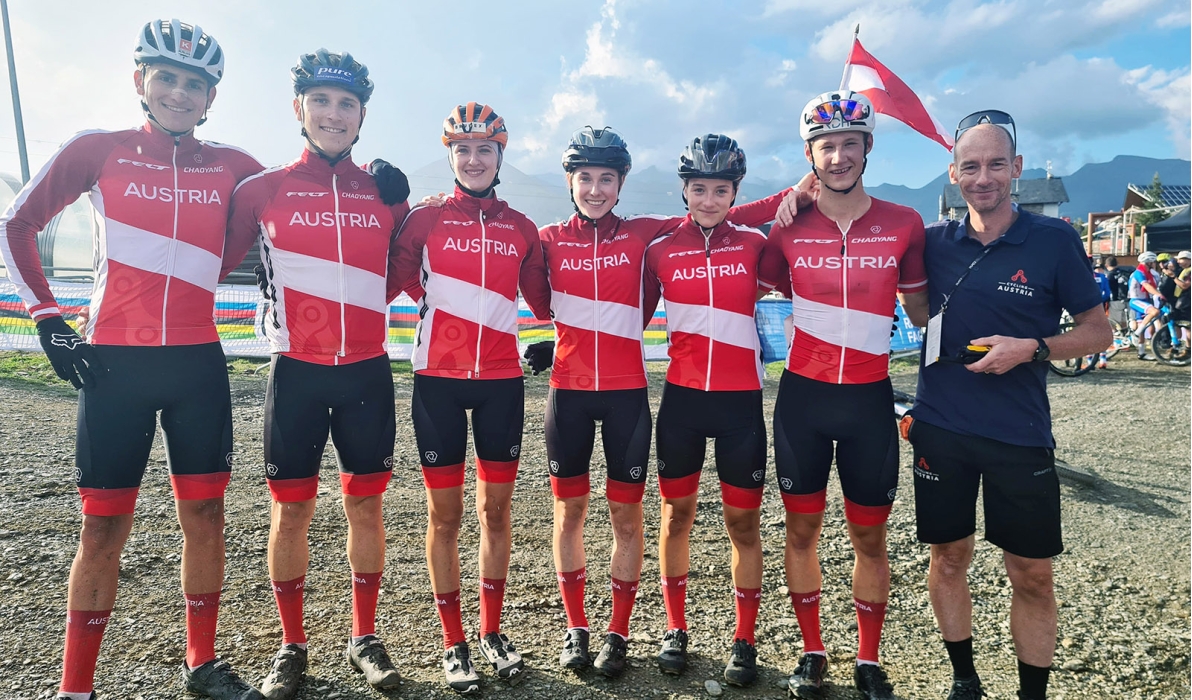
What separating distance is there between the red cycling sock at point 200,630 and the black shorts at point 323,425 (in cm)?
68

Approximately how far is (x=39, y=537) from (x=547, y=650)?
4.31 meters

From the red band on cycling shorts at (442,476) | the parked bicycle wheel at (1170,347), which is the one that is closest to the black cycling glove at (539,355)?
the red band on cycling shorts at (442,476)

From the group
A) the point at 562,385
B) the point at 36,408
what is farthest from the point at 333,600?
the point at 36,408

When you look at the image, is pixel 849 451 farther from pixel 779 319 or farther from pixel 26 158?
pixel 26 158

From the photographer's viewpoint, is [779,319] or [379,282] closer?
[379,282]

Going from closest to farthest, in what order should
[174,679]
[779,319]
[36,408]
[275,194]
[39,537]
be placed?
[174,679] → [275,194] → [39,537] → [36,408] → [779,319]

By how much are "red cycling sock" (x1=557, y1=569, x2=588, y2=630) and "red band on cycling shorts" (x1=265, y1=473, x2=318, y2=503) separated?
64.3 inches

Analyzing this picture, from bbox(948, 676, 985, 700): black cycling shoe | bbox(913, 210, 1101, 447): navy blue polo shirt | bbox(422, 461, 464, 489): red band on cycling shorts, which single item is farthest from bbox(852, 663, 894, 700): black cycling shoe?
bbox(422, 461, 464, 489): red band on cycling shorts

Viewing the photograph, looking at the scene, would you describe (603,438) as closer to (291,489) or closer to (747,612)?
(747,612)

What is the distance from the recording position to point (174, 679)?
3.66m

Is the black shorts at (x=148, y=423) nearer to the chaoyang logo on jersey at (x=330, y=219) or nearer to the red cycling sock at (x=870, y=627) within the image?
the chaoyang logo on jersey at (x=330, y=219)

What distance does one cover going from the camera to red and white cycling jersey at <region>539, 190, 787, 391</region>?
4156 millimetres

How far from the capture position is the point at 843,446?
3.85 metres

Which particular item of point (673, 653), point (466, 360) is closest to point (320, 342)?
point (466, 360)
